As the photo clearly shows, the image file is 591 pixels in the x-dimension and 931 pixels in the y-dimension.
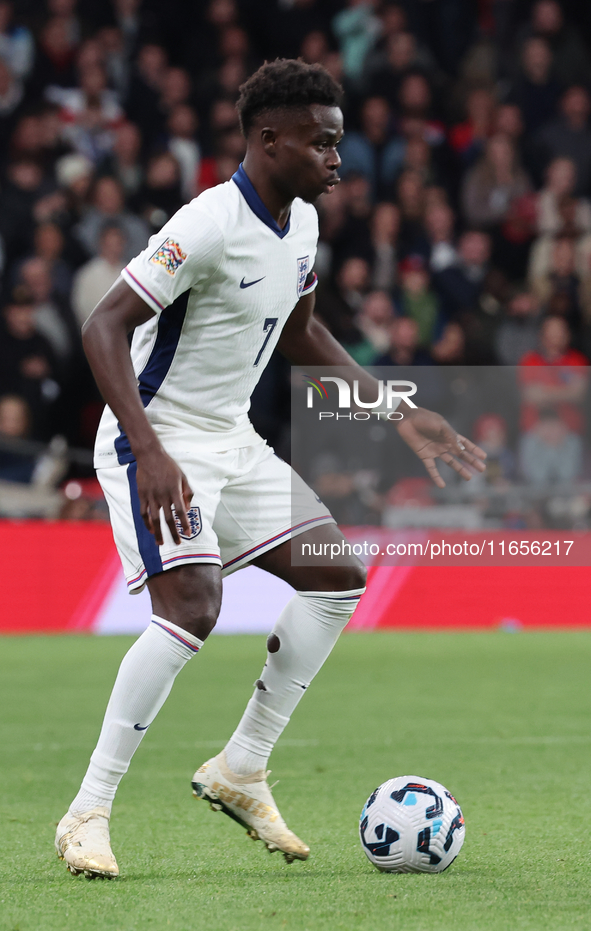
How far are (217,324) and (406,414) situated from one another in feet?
2.69

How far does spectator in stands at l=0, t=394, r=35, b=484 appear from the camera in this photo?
34.4 ft

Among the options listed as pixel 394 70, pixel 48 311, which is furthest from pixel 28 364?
pixel 394 70

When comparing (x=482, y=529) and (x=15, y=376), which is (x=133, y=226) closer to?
(x=15, y=376)

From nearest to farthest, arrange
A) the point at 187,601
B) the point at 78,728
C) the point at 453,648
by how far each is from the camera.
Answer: the point at 187,601 → the point at 78,728 → the point at 453,648

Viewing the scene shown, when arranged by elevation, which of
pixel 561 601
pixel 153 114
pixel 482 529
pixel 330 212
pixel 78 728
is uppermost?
pixel 153 114

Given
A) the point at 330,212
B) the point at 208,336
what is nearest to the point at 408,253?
the point at 330,212

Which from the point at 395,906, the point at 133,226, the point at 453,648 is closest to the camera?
the point at 395,906

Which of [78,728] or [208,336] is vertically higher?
[208,336]

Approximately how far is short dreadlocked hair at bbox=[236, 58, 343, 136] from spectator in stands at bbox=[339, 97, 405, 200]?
33.4 ft

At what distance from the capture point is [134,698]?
12.0 feet

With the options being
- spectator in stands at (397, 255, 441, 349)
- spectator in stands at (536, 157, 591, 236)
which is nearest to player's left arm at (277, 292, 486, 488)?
spectator in stands at (397, 255, 441, 349)

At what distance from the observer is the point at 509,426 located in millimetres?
10992

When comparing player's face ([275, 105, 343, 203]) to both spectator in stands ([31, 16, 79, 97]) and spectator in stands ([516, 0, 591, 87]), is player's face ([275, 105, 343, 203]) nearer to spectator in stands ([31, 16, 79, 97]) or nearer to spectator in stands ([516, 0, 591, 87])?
spectator in stands ([31, 16, 79, 97])

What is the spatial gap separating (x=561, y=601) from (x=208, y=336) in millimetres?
7687
